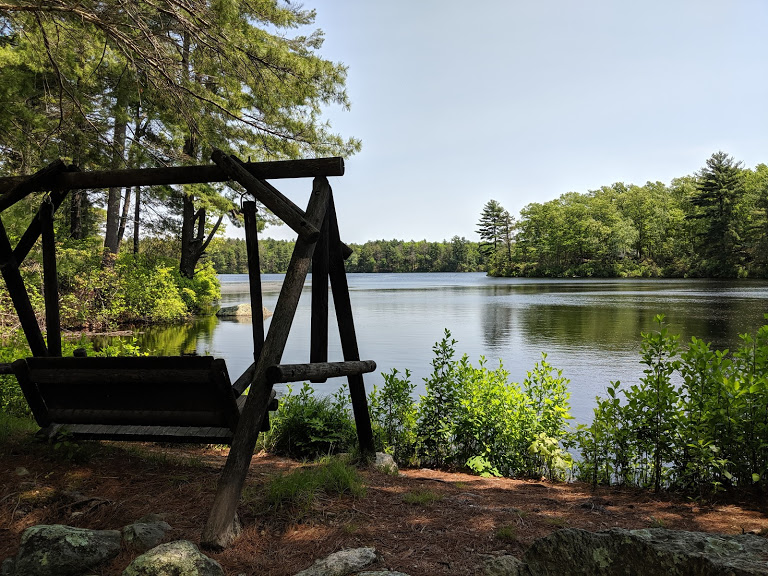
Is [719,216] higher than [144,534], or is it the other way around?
[719,216]

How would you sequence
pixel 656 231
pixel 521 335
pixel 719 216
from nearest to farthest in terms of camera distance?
pixel 521 335 → pixel 719 216 → pixel 656 231

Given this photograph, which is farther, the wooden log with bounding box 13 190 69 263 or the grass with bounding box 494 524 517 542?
the wooden log with bounding box 13 190 69 263

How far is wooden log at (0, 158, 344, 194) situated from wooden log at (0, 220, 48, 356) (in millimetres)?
502

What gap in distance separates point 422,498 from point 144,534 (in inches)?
73.4

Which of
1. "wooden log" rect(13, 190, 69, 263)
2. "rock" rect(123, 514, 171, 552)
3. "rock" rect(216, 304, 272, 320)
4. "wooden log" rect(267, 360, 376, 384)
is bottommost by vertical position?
"rock" rect(216, 304, 272, 320)

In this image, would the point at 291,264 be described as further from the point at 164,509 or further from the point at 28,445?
the point at 28,445

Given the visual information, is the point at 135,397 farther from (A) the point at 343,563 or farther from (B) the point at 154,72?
(B) the point at 154,72

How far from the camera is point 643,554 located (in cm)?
232

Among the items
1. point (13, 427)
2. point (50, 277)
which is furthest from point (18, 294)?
point (13, 427)

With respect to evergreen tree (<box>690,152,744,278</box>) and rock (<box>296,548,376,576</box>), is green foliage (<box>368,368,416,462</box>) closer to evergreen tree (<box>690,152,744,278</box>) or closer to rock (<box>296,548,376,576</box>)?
rock (<box>296,548,376,576</box>)

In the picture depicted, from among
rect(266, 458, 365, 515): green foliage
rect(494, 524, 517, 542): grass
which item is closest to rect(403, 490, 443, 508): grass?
rect(266, 458, 365, 515): green foliage

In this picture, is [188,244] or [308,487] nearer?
[308,487]

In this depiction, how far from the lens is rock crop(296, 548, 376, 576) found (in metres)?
2.53

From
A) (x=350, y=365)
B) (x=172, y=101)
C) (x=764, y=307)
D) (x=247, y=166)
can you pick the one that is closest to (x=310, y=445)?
(x=350, y=365)
